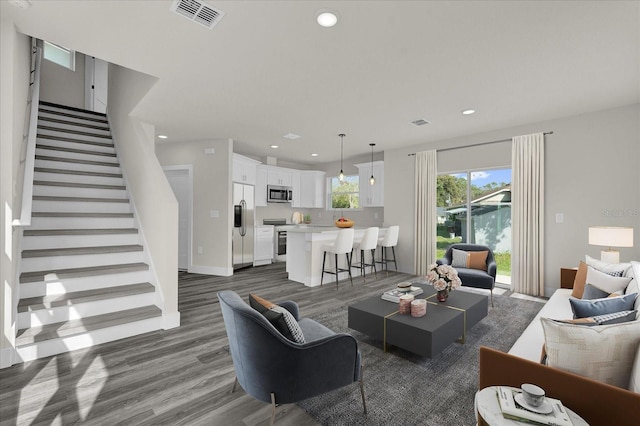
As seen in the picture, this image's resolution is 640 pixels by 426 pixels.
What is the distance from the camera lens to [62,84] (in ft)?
21.6

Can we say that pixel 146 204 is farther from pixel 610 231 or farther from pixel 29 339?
pixel 610 231

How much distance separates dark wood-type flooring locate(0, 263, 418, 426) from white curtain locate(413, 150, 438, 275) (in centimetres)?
416

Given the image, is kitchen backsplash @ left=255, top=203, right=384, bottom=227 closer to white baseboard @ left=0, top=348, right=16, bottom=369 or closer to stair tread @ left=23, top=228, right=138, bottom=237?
stair tread @ left=23, top=228, right=138, bottom=237

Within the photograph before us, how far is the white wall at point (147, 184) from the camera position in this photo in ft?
11.2

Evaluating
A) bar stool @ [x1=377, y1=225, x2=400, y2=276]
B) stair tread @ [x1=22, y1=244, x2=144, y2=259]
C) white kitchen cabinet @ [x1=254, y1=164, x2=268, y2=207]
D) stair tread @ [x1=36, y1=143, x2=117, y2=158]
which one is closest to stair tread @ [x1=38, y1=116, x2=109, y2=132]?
stair tread @ [x1=36, y1=143, x2=117, y2=158]

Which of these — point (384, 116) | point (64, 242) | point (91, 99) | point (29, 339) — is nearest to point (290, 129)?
point (384, 116)

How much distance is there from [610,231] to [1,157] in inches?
242

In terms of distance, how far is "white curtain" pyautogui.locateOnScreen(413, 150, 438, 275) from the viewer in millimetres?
5988

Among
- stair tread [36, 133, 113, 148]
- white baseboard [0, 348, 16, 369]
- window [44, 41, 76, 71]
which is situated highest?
window [44, 41, 76, 71]

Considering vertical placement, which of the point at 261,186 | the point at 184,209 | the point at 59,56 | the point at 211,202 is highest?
the point at 59,56

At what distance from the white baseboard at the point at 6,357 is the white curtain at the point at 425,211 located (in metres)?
5.87

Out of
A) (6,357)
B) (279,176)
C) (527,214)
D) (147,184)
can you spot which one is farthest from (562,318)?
(279,176)

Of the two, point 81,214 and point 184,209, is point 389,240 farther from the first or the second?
point 81,214

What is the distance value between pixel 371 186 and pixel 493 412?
6249 millimetres
